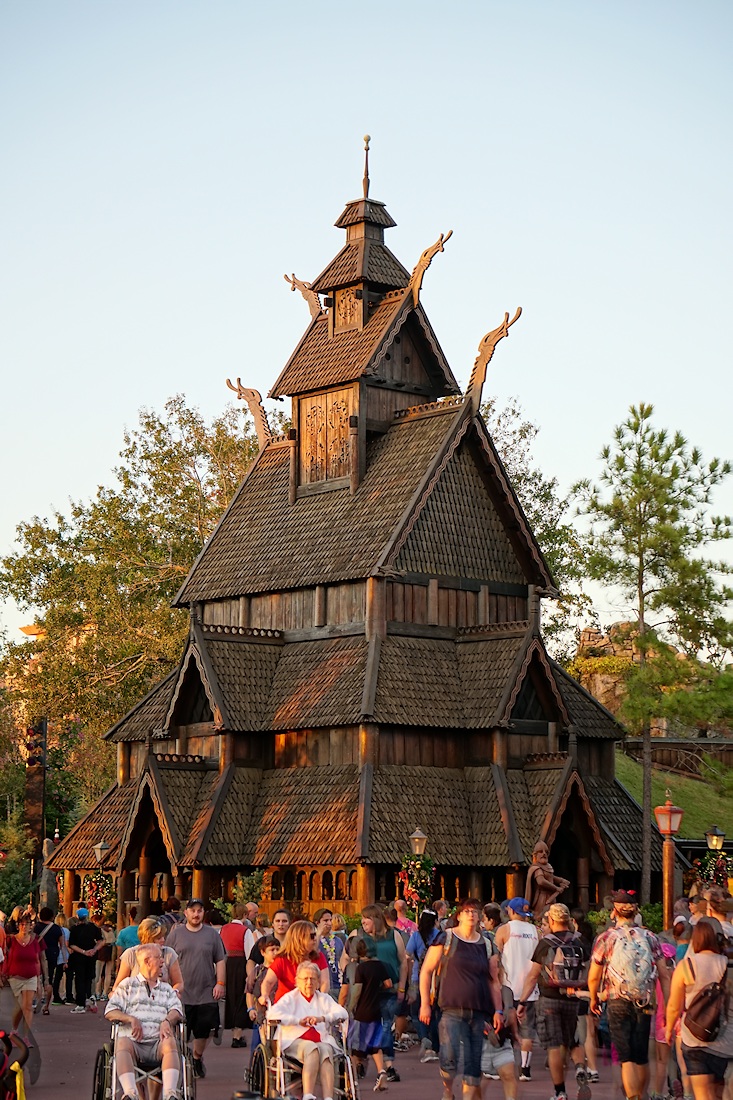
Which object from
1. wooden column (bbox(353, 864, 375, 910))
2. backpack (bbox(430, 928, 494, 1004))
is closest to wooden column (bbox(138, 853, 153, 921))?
wooden column (bbox(353, 864, 375, 910))

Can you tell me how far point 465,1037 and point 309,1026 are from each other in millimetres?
1753

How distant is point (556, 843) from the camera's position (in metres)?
38.8

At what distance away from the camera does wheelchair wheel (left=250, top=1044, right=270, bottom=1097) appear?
15641 millimetres

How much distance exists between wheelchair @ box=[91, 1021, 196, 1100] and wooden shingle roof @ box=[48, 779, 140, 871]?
25.8m

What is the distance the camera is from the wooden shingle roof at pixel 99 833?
42094 millimetres

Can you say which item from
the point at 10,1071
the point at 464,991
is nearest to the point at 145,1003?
the point at 10,1071

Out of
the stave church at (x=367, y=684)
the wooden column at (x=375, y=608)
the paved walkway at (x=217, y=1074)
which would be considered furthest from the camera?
the wooden column at (x=375, y=608)

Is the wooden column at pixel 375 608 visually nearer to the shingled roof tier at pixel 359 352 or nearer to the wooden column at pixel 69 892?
the shingled roof tier at pixel 359 352

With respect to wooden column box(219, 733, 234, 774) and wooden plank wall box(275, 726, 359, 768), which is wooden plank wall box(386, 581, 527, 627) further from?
wooden column box(219, 733, 234, 774)

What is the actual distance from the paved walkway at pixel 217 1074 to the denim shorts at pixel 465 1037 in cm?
254

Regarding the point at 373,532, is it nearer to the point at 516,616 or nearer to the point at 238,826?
the point at 516,616

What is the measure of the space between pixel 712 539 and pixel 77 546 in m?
23.0

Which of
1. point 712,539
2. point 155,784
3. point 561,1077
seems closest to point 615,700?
point 712,539

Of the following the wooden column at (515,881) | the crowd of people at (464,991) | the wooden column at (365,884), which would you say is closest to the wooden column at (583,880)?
the wooden column at (515,881)
